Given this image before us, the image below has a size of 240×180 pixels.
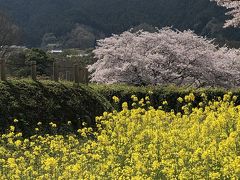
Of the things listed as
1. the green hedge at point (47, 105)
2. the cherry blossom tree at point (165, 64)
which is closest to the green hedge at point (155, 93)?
the green hedge at point (47, 105)

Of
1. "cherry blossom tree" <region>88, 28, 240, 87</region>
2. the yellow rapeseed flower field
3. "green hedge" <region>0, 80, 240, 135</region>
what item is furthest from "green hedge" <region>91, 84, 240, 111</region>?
the yellow rapeseed flower field

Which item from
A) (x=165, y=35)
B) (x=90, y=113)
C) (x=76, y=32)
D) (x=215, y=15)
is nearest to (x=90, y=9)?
(x=76, y=32)

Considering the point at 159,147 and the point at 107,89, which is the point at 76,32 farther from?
the point at 159,147

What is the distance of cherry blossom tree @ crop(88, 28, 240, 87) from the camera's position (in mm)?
31734

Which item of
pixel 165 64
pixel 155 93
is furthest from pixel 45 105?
pixel 165 64

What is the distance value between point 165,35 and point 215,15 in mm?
97640

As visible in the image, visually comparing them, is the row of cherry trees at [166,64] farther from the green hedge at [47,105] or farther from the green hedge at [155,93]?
the green hedge at [47,105]

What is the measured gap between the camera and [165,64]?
32.5 metres

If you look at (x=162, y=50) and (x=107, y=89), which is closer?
(x=107, y=89)

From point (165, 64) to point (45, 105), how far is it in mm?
13841

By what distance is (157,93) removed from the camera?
26.6 meters

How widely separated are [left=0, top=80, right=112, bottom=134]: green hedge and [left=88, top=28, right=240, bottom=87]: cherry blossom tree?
29.0ft

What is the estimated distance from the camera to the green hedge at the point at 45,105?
18500 millimetres

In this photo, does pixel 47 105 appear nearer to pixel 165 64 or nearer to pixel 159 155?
pixel 159 155
